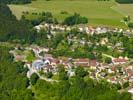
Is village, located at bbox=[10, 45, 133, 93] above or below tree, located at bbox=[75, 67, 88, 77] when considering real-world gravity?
below

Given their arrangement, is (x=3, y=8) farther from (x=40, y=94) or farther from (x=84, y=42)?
(x=40, y=94)

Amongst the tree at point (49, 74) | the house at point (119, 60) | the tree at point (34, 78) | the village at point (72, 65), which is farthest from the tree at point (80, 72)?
the house at point (119, 60)

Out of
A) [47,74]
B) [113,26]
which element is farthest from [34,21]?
[47,74]

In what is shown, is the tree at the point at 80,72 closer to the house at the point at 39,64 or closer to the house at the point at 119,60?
the house at the point at 39,64

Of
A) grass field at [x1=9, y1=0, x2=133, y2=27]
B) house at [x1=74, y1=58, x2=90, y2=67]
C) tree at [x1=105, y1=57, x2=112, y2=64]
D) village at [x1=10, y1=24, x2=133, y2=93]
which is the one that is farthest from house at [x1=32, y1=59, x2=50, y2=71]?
grass field at [x1=9, y1=0, x2=133, y2=27]

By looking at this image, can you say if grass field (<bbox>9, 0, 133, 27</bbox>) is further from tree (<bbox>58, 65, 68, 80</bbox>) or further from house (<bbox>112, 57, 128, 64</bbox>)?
tree (<bbox>58, 65, 68, 80</bbox>)

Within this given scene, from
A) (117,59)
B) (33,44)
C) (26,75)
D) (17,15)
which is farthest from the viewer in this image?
(17,15)

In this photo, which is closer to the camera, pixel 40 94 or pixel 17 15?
pixel 40 94

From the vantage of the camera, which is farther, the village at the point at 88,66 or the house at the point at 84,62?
the house at the point at 84,62

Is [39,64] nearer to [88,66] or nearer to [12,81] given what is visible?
[88,66]
